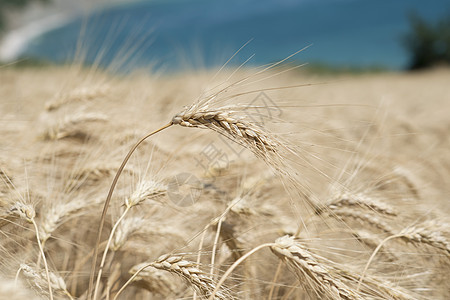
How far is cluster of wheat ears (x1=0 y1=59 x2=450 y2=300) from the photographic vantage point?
854 mm

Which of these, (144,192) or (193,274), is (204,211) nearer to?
(144,192)

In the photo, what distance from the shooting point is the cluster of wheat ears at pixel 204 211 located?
0.85 m

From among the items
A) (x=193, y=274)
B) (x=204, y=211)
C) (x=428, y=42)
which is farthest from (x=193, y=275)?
(x=428, y=42)

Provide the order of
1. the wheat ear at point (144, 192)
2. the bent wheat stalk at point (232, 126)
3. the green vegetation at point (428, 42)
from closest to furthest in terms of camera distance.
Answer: the bent wheat stalk at point (232, 126) < the wheat ear at point (144, 192) < the green vegetation at point (428, 42)

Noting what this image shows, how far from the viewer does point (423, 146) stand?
112 inches

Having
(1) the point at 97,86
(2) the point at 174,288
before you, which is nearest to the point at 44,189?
(2) the point at 174,288

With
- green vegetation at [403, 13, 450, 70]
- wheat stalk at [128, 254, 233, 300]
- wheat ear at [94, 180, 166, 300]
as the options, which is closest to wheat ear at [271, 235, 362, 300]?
wheat stalk at [128, 254, 233, 300]

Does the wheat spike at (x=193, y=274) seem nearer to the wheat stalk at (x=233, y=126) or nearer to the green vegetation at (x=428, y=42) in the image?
the wheat stalk at (x=233, y=126)

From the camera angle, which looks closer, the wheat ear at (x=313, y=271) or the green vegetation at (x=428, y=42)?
the wheat ear at (x=313, y=271)

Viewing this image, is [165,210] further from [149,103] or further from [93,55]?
[93,55]

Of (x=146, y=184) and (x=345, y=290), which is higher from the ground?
(x=146, y=184)

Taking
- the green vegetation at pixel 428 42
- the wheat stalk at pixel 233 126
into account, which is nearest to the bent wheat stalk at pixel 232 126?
the wheat stalk at pixel 233 126

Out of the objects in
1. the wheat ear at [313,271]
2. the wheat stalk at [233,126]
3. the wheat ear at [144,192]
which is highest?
the wheat stalk at [233,126]

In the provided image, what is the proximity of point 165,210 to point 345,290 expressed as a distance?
64 centimetres
